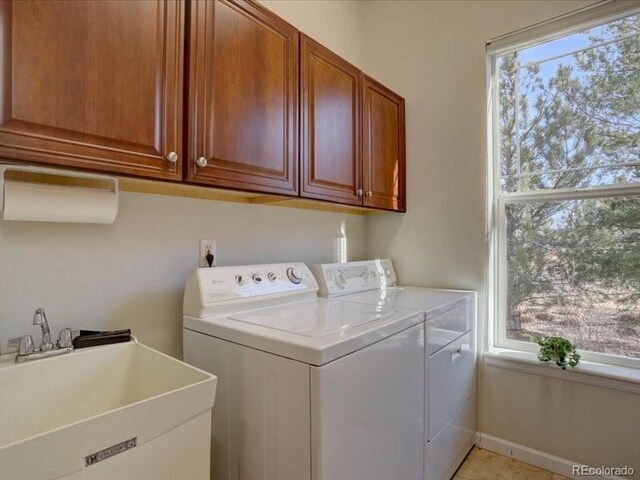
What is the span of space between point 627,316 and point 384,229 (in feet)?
4.55

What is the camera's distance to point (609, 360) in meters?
1.79

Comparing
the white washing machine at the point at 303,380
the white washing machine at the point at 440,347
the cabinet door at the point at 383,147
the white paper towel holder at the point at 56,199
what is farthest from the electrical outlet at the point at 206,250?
the cabinet door at the point at 383,147

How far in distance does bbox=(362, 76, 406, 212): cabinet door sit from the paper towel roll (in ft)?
4.19

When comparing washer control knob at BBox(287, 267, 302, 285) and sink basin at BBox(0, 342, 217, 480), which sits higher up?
washer control knob at BBox(287, 267, 302, 285)

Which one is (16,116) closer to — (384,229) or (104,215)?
(104,215)

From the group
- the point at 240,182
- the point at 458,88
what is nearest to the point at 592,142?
the point at 458,88

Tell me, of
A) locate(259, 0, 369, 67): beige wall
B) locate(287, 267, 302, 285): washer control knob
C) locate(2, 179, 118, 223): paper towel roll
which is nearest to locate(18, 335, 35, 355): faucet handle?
locate(2, 179, 118, 223): paper towel roll

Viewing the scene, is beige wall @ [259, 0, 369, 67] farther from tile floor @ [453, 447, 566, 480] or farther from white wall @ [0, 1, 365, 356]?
tile floor @ [453, 447, 566, 480]

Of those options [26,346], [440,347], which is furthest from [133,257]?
[440,347]

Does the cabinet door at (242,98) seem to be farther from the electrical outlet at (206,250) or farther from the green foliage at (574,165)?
the green foliage at (574,165)

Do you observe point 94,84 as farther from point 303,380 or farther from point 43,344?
point 303,380

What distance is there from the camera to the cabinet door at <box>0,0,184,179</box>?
2.73ft

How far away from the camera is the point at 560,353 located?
1.80 metres

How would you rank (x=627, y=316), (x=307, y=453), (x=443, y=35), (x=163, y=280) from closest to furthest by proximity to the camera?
1. (x=307, y=453)
2. (x=163, y=280)
3. (x=627, y=316)
4. (x=443, y=35)
